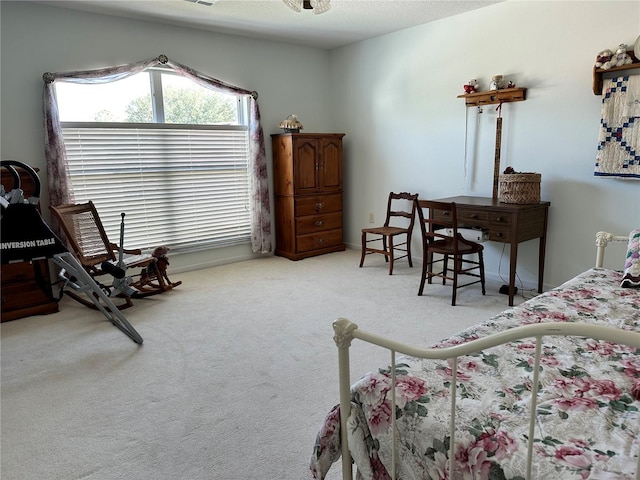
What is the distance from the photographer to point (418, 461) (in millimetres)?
1214

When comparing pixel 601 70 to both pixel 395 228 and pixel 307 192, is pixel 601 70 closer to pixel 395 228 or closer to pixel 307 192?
pixel 395 228

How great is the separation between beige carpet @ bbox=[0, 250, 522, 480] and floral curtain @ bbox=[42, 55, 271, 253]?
1.00 metres

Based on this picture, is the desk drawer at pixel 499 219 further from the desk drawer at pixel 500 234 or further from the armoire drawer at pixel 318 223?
the armoire drawer at pixel 318 223

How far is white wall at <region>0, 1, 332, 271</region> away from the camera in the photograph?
3680 mm

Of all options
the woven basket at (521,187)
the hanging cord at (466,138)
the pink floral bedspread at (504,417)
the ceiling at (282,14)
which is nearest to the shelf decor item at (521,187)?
the woven basket at (521,187)

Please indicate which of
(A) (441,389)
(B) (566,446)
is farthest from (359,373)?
(B) (566,446)

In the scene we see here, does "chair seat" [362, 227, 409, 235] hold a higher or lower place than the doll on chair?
higher

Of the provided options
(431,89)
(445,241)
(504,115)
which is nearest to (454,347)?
(445,241)

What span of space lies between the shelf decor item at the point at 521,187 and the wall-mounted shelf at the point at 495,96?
2.58 ft

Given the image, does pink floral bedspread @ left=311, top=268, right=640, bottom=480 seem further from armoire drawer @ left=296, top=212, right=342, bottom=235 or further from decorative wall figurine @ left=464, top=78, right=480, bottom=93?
armoire drawer @ left=296, top=212, right=342, bottom=235

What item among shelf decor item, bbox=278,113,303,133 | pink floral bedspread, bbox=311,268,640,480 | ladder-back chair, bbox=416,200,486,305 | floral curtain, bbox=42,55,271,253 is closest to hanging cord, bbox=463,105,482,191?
ladder-back chair, bbox=416,200,486,305

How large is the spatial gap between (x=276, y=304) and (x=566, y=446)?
9.24 ft

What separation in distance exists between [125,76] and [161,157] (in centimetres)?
81

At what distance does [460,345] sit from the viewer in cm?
114
